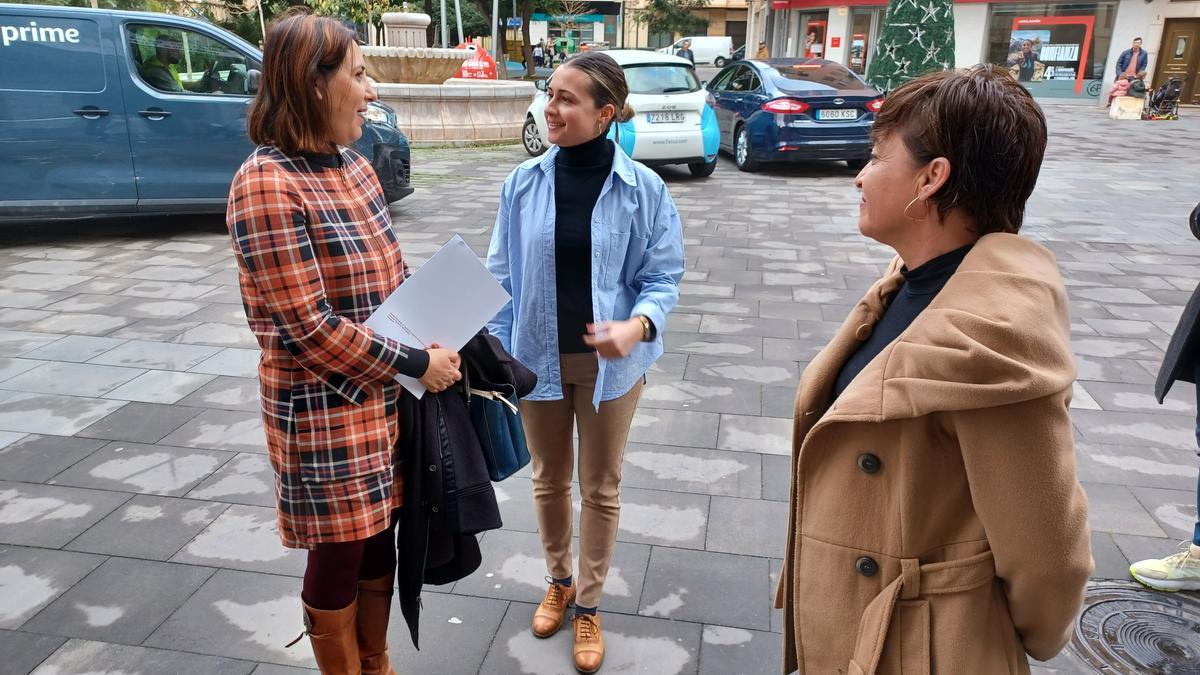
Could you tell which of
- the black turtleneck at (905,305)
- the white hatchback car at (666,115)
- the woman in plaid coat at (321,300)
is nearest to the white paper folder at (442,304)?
the woman in plaid coat at (321,300)

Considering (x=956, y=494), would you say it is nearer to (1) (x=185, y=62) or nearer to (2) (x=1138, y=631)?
(2) (x=1138, y=631)

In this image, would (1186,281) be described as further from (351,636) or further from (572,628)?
(351,636)

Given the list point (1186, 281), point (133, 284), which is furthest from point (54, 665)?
point (1186, 281)

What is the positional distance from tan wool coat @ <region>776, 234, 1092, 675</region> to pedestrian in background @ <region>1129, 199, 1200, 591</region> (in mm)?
1980

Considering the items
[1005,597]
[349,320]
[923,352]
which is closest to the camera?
[923,352]

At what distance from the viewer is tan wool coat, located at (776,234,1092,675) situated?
1215mm

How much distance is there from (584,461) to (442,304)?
803 millimetres

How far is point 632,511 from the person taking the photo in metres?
3.50

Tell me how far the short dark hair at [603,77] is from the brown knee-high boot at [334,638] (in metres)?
1.50

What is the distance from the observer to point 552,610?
2770 millimetres

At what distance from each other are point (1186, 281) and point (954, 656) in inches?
278

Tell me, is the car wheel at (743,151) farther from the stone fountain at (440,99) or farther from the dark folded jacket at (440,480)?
the dark folded jacket at (440,480)

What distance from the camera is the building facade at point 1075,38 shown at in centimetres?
2550

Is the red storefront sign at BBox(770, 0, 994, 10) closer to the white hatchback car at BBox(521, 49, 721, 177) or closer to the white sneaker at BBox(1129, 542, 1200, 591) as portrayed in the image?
the white hatchback car at BBox(521, 49, 721, 177)
